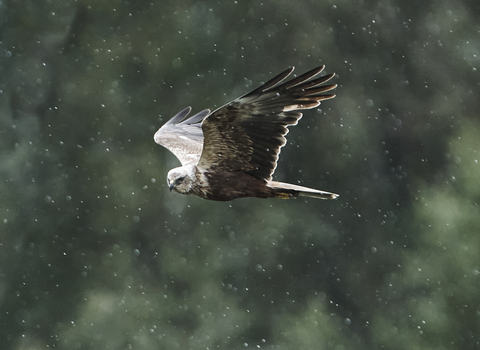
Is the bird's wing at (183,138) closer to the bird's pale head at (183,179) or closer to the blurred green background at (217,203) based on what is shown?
the bird's pale head at (183,179)

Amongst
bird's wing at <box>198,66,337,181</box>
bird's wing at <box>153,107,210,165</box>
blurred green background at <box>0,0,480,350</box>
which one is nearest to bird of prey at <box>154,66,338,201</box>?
bird's wing at <box>198,66,337,181</box>

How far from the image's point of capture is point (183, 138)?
586 centimetres

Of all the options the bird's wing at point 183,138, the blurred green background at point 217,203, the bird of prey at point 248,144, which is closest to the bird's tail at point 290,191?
the bird of prey at point 248,144

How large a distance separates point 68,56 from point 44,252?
4.38 meters

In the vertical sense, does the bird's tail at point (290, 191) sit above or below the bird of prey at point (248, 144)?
below

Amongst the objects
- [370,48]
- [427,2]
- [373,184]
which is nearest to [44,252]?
[373,184]

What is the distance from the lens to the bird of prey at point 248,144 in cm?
408

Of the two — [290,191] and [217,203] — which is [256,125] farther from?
[217,203]

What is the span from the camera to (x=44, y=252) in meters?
14.5

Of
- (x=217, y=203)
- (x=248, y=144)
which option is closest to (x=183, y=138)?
(x=248, y=144)

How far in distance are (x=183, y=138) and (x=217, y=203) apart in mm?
8128

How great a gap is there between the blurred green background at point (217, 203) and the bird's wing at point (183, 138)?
7.34m

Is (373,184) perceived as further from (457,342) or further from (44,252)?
(44,252)

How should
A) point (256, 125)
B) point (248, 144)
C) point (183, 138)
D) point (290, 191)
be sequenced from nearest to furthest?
point (256, 125), point (248, 144), point (290, 191), point (183, 138)
